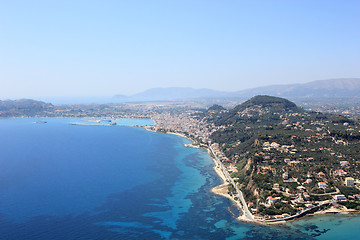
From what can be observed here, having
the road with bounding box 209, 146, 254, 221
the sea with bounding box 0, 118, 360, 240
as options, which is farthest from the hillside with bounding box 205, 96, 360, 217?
the sea with bounding box 0, 118, 360, 240

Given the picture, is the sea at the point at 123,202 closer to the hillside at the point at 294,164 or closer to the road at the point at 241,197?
the road at the point at 241,197

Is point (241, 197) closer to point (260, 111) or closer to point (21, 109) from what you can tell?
point (260, 111)

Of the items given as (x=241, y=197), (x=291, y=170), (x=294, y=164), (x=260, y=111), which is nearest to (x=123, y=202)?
(x=241, y=197)

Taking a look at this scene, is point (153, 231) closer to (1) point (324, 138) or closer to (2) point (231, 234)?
(2) point (231, 234)

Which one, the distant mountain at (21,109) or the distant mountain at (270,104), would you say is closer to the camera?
the distant mountain at (270,104)

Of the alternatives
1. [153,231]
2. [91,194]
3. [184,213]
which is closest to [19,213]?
[91,194]

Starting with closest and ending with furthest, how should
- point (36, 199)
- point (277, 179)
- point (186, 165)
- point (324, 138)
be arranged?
point (36, 199), point (277, 179), point (324, 138), point (186, 165)

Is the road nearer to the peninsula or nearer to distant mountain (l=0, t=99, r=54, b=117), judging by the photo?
the peninsula

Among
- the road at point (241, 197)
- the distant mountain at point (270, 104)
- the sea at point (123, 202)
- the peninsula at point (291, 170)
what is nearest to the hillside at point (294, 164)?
the peninsula at point (291, 170)
